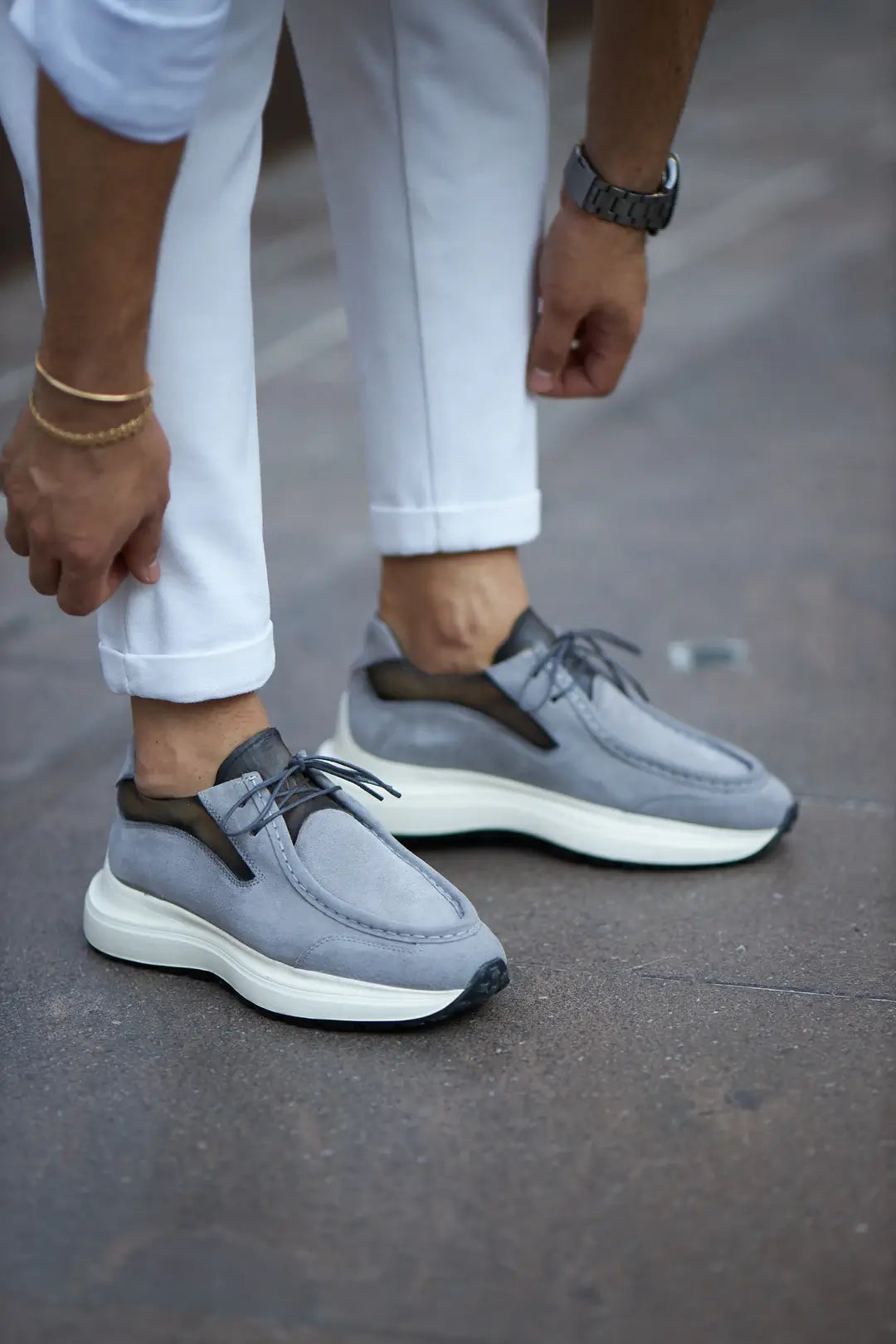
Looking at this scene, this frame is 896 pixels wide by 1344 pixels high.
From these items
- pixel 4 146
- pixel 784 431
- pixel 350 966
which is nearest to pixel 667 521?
pixel 784 431

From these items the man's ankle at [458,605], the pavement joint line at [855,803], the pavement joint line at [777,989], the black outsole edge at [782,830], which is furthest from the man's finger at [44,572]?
the pavement joint line at [855,803]

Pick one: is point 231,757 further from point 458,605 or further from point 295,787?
point 458,605

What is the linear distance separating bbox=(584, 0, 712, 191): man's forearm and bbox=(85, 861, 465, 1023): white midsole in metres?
0.67

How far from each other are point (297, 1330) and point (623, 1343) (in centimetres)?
17

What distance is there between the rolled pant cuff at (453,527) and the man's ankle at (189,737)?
24 centimetres

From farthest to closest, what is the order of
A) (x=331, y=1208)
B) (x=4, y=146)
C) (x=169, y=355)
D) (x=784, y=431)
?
(x=4, y=146) → (x=784, y=431) → (x=169, y=355) → (x=331, y=1208)

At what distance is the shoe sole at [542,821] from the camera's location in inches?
53.0

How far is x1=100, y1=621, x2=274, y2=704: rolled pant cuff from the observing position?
1.12 metres

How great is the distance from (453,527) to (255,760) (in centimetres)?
29

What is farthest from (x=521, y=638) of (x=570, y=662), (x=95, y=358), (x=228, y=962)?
(x=95, y=358)

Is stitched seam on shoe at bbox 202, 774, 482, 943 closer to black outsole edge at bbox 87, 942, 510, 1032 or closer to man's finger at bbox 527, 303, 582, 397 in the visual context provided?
black outsole edge at bbox 87, 942, 510, 1032

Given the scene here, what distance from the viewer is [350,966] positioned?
1.11 meters

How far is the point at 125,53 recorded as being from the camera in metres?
0.92

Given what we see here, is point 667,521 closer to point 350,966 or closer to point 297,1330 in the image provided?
point 350,966
